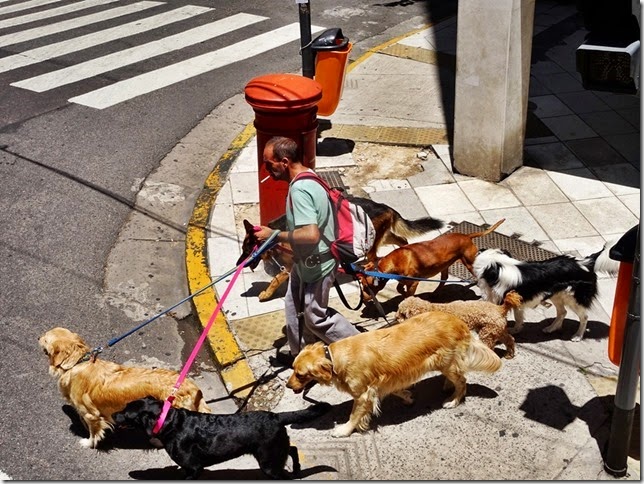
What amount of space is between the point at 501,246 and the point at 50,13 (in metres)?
11.8

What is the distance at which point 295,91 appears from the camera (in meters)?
6.96

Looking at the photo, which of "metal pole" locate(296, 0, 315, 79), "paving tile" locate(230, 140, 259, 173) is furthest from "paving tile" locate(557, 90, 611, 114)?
"paving tile" locate(230, 140, 259, 173)

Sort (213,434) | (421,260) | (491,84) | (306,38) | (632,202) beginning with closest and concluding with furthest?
(213,434)
(421,260)
(632,202)
(491,84)
(306,38)

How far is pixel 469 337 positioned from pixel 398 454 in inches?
39.3

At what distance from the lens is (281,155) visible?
5.55 m

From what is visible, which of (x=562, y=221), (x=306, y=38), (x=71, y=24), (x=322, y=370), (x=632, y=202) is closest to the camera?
(x=322, y=370)

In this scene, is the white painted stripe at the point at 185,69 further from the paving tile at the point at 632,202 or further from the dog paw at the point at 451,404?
the dog paw at the point at 451,404

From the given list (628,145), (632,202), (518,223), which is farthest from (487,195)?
(628,145)

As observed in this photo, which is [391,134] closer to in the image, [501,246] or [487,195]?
[487,195]

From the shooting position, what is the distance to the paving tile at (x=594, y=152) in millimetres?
9367

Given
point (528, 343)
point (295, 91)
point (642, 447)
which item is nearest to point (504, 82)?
point (295, 91)

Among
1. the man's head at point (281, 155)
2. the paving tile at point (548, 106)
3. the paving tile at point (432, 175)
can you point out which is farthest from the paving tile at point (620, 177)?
the man's head at point (281, 155)

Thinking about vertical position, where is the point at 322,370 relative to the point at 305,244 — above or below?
below

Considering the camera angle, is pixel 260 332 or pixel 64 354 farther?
pixel 260 332
